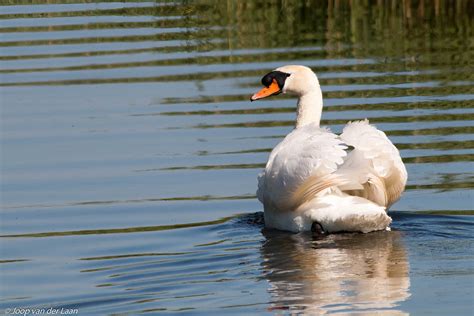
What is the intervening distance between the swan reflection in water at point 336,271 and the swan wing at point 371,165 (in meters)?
0.34

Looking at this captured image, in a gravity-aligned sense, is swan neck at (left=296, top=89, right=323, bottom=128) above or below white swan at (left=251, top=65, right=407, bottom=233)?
above

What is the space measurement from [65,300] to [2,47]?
33.8 feet

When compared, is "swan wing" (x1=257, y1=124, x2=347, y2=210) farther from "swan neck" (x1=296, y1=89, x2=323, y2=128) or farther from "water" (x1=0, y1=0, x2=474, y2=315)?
"swan neck" (x1=296, y1=89, x2=323, y2=128)

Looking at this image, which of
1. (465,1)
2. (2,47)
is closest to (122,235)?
(2,47)

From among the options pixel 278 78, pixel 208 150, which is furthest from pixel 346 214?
pixel 208 150

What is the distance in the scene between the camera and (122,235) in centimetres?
1092

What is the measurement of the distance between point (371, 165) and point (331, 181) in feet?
1.31

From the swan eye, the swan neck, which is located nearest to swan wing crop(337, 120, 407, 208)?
the swan neck

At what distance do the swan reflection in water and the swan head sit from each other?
1.56m

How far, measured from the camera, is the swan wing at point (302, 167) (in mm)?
10328

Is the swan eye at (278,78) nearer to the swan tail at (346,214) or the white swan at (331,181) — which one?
the white swan at (331,181)

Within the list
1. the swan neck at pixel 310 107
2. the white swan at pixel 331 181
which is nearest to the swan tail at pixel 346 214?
the white swan at pixel 331 181

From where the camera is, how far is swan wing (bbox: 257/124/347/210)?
10328mm

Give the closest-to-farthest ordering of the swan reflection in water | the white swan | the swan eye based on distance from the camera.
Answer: the swan reflection in water → the white swan → the swan eye
